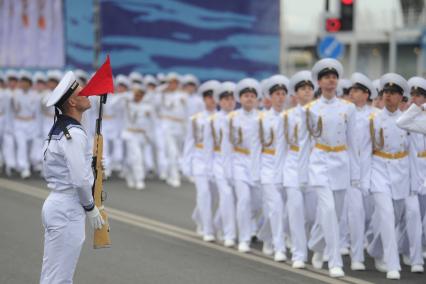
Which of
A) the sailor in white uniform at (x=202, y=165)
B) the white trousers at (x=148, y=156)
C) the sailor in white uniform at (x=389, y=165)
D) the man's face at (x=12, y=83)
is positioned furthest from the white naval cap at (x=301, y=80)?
the man's face at (x=12, y=83)

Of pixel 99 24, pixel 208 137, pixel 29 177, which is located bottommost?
pixel 29 177

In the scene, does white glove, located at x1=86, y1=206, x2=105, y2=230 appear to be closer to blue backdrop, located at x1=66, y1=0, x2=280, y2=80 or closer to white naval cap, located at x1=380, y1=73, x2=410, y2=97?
white naval cap, located at x1=380, y1=73, x2=410, y2=97

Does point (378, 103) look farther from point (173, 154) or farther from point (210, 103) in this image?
point (173, 154)

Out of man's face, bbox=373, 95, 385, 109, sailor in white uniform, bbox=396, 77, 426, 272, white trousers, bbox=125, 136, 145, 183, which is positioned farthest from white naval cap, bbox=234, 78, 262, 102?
white trousers, bbox=125, 136, 145, 183

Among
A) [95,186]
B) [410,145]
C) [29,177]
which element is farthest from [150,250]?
[29,177]

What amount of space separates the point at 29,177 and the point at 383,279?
1125 cm

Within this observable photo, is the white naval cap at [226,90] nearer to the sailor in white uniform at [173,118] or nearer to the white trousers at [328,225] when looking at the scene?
the white trousers at [328,225]

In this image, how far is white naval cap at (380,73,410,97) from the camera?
10.2 meters

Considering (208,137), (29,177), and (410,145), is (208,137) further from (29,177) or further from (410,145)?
(29,177)

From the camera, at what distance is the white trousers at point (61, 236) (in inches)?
268

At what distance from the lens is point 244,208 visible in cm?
1175

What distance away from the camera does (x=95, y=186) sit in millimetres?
7133

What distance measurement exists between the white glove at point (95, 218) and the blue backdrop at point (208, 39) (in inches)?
752

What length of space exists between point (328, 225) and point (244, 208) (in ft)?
5.94
